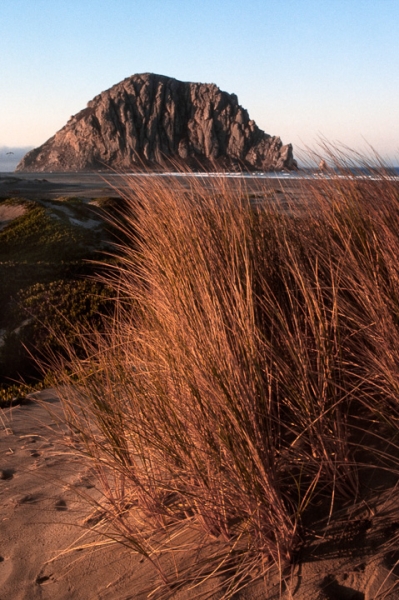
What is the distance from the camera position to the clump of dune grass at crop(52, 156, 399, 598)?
8.05 feet

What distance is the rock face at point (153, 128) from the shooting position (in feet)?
308

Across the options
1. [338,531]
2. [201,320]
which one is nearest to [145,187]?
[201,320]

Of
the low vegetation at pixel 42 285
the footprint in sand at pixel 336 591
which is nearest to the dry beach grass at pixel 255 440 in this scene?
the footprint in sand at pixel 336 591

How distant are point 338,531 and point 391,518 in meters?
0.24

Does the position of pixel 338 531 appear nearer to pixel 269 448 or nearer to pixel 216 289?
pixel 269 448

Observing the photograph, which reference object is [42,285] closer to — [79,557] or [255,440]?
[79,557]

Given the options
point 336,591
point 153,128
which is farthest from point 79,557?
point 153,128

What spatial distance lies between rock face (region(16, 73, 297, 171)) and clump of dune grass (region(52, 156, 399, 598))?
90.8 metres

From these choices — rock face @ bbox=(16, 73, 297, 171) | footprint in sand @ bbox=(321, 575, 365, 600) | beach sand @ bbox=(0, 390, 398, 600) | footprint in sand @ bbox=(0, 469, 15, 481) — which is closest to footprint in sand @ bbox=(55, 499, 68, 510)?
beach sand @ bbox=(0, 390, 398, 600)

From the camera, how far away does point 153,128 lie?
97000 mm

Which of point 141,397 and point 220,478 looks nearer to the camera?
point 220,478

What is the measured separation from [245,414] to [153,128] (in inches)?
3918

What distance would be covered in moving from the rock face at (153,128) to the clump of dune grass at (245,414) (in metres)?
90.8

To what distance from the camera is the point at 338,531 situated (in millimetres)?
2533
